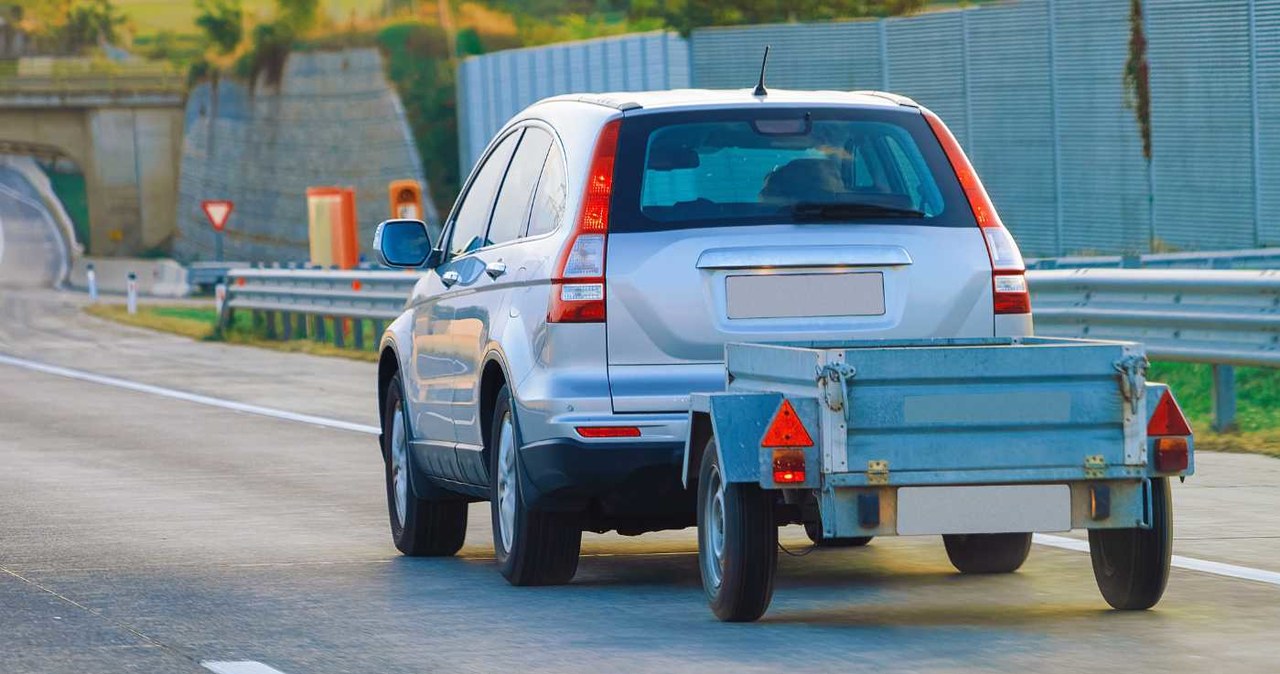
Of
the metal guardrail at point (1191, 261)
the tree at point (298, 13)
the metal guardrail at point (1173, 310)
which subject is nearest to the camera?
the metal guardrail at point (1173, 310)

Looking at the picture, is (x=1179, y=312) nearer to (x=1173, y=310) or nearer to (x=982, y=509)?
(x=1173, y=310)

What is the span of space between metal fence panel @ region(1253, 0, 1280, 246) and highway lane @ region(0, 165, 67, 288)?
58718 millimetres

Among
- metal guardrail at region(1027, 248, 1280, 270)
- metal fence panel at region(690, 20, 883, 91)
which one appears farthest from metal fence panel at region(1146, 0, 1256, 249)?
metal fence panel at region(690, 20, 883, 91)

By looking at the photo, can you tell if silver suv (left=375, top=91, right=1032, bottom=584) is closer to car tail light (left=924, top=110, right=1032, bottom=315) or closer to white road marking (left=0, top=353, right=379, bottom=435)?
car tail light (left=924, top=110, right=1032, bottom=315)

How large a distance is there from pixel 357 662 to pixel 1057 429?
7.09 ft

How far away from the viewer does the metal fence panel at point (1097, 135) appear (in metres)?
32.4

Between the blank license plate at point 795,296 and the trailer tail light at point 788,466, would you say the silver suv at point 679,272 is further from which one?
the trailer tail light at point 788,466

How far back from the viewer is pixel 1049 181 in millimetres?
34656

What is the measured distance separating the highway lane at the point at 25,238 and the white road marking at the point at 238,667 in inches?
3001

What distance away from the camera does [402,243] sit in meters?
10.4

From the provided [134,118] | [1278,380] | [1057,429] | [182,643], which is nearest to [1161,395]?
[1057,429]

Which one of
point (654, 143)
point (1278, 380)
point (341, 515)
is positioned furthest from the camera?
point (1278, 380)

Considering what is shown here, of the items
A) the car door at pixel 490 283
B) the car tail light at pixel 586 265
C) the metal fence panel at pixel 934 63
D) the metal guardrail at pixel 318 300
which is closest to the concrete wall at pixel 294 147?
the metal fence panel at pixel 934 63

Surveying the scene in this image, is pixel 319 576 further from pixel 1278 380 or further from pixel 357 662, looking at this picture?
pixel 1278 380
